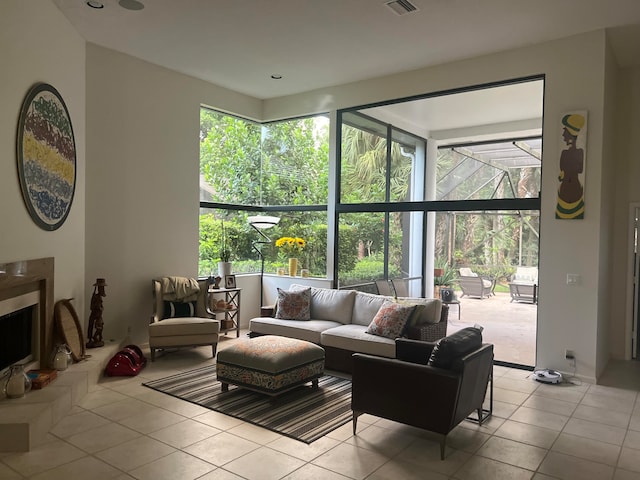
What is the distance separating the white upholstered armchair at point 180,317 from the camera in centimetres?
535

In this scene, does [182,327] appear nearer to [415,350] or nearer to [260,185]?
[415,350]

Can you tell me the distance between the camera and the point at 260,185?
303 inches

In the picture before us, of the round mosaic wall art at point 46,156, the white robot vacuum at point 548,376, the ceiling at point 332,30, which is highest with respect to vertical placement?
the ceiling at point 332,30

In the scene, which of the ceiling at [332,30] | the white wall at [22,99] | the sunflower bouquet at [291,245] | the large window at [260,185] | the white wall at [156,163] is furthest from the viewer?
the sunflower bouquet at [291,245]

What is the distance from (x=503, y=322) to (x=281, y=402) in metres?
4.54

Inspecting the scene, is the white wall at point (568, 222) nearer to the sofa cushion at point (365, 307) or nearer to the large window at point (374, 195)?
the large window at point (374, 195)

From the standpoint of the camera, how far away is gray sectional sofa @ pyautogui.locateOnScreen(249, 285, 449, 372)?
16.0 feet

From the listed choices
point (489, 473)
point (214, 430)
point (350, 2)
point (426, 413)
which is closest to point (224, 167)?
point (350, 2)

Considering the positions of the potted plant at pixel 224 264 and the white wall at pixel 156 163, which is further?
the potted plant at pixel 224 264

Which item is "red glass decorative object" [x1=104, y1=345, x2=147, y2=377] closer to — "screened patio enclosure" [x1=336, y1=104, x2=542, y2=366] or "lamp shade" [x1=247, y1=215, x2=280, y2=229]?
"lamp shade" [x1=247, y1=215, x2=280, y2=229]

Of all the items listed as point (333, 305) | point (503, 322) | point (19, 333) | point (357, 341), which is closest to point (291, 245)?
point (333, 305)

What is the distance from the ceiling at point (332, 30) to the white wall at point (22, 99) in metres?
0.33

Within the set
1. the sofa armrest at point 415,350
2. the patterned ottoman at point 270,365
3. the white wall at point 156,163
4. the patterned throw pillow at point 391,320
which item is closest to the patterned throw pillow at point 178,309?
the white wall at point 156,163

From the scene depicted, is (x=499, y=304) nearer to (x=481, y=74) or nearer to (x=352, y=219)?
(x=352, y=219)
